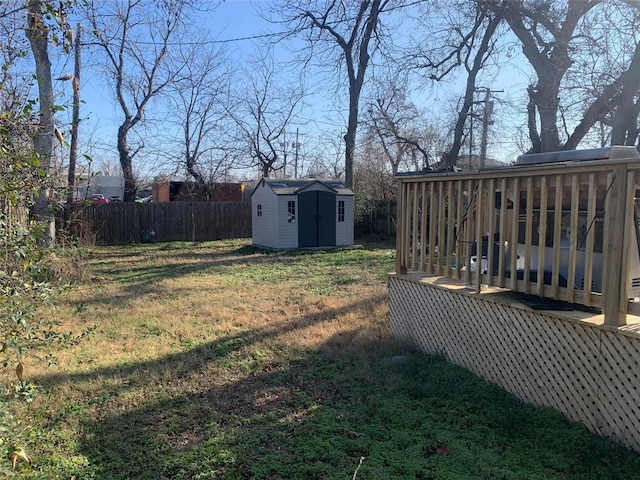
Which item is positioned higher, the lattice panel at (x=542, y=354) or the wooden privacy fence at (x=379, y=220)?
the wooden privacy fence at (x=379, y=220)

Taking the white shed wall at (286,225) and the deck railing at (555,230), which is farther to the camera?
the white shed wall at (286,225)

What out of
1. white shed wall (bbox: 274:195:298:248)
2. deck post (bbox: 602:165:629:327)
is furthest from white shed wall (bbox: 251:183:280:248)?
deck post (bbox: 602:165:629:327)

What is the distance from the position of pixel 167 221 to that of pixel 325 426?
1692 cm

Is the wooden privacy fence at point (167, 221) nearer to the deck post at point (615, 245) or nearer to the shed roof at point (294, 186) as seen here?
the shed roof at point (294, 186)

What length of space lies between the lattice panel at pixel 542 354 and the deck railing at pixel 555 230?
7.5 inches

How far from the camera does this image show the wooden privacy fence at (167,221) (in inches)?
694

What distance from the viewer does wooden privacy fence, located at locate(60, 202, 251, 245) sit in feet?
57.8

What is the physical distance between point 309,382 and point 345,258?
30.9 feet

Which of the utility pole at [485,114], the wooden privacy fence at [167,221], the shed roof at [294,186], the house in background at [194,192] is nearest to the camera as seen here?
the shed roof at [294,186]

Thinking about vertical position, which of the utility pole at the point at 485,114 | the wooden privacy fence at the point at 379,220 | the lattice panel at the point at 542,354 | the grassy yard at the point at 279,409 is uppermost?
the utility pole at the point at 485,114

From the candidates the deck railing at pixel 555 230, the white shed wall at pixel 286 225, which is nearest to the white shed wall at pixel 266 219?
the white shed wall at pixel 286 225

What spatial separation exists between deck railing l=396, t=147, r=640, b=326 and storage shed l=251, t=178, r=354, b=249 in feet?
34.2

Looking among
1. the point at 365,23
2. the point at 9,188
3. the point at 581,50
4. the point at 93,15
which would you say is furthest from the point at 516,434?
the point at 365,23

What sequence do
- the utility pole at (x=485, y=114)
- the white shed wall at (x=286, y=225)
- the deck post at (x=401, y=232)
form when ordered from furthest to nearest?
the utility pole at (x=485, y=114) → the white shed wall at (x=286, y=225) → the deck post at (x=401, y=232)
